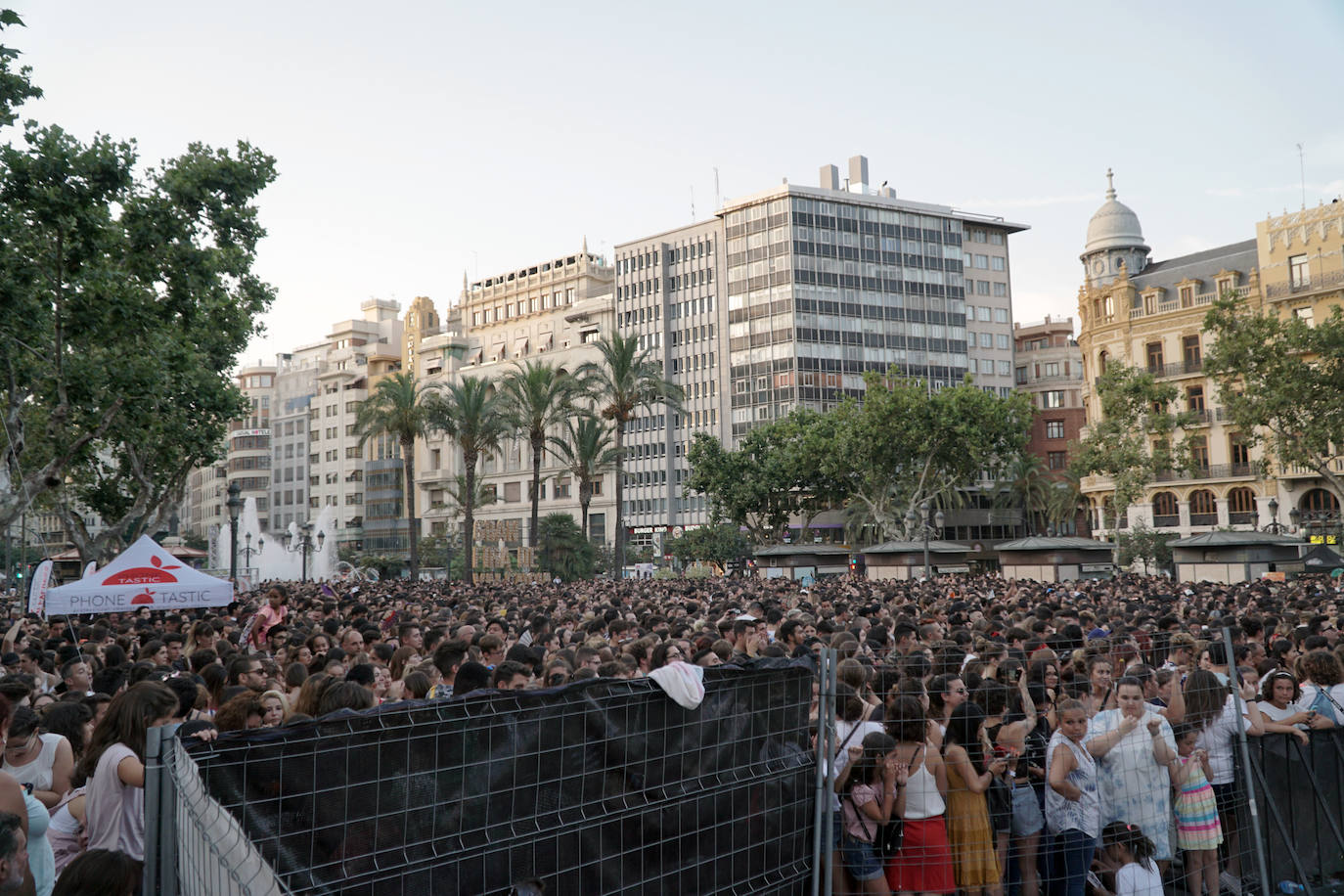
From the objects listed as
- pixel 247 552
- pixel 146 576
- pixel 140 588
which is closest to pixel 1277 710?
pixel 140 588

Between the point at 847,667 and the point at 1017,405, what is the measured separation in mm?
52419

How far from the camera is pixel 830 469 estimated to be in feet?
182

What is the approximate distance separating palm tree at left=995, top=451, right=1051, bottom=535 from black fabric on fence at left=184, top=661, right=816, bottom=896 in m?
70.3

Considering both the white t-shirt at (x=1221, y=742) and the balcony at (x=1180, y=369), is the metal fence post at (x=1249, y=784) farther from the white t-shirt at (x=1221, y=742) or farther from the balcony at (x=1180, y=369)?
the balcony at (x=1180, y=369)

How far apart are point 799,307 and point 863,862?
251ft

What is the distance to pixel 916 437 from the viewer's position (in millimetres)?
53094

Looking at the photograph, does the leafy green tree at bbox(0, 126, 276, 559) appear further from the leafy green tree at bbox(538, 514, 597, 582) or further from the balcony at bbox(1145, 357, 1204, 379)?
the balcony at bbox(1145, 357, 1204, 379)

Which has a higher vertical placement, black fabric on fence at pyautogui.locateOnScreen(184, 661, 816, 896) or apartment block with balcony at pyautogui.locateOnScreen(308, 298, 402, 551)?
apartment block with balcony at pyautogui.locateOnScreen(308, 298, 402, 551)

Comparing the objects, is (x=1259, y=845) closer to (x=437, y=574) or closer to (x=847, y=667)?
(x=847, y=667)

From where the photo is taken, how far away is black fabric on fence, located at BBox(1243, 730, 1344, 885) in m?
6.95

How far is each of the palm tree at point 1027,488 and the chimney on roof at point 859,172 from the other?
26.8 metres

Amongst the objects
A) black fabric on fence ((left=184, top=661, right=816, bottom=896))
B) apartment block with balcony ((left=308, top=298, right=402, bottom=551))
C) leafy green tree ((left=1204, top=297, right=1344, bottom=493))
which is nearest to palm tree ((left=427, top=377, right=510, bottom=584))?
leafy green tree ((left=1204, top=297, right=1344, bottom=493))

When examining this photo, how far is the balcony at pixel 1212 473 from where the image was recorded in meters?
54.0

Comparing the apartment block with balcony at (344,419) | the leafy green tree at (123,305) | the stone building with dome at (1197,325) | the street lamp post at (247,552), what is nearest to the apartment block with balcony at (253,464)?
the apartment block with balcony at (344,419)
